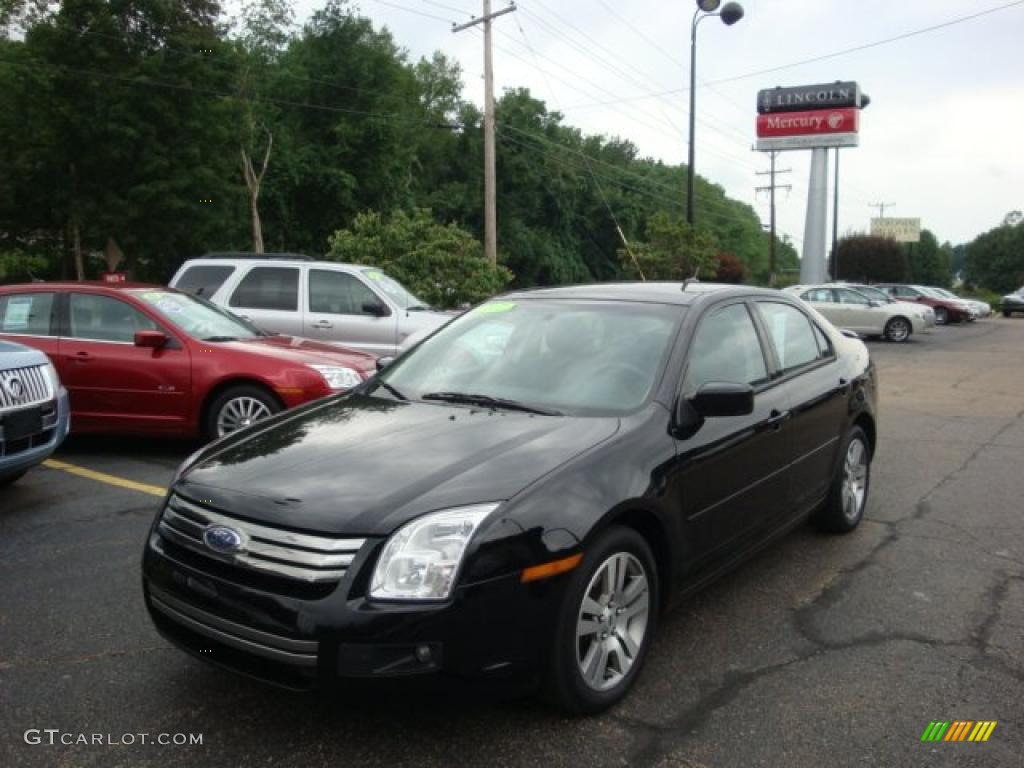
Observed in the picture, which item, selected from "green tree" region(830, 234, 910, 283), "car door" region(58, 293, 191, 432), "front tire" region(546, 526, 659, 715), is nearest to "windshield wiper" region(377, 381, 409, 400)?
"front tire" region(546, 526, 659, 715)

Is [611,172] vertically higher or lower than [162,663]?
higher

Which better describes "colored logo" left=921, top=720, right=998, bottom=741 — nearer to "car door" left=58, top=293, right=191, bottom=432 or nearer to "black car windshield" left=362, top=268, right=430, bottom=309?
"car door" left=58, top=293, right=191, bottom=432

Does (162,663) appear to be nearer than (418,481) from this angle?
No

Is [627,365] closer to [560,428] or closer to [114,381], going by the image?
[560,428]

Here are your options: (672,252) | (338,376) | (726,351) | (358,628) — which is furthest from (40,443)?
(672,252)

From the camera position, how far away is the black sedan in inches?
104

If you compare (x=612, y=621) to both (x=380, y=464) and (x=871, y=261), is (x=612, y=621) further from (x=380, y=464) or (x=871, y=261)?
(x=871, y=261)

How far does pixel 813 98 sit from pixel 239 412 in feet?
148

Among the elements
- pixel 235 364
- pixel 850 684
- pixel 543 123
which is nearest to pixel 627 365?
pixel 850 684

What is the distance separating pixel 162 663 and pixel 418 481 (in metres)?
1.40

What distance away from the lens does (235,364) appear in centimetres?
700

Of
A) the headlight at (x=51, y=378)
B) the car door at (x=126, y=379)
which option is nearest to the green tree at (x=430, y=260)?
the car door at (x=126, y=379)

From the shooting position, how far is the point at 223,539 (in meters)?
2.81

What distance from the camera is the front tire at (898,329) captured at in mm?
24141
